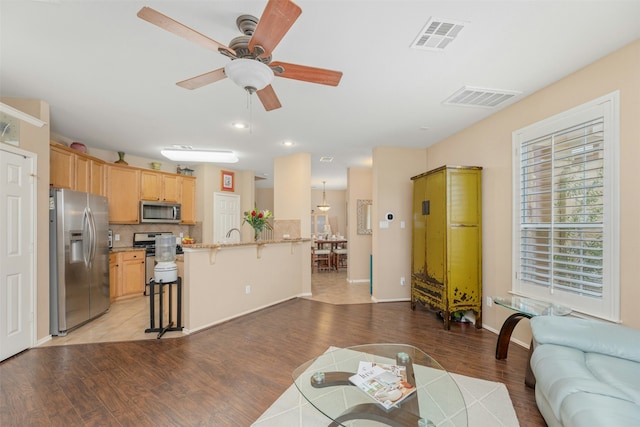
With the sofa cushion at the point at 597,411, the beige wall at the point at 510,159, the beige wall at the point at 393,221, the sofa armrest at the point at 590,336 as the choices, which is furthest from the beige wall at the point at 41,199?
the beige wall at the point at 510,159

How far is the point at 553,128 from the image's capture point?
2.71 meters

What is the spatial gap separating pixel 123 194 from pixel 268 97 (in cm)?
418

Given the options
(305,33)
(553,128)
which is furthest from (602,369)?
(305,33)

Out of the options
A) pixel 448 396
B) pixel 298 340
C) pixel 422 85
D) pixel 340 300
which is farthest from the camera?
pixel 340 300

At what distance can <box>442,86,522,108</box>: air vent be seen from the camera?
9.13ft

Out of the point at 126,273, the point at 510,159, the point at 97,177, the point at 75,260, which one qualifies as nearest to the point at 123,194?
the point at 97,177

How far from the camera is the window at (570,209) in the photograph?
2.23m

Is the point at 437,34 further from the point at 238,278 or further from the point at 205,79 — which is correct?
the point at 238,278

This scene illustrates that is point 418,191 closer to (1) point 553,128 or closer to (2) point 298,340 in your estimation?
(1) point 553,128

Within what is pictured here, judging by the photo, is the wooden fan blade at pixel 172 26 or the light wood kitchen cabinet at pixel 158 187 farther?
the light wood kitchen cabinet at pixel 158 187

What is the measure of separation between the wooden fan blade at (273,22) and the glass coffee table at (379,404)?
2.04m

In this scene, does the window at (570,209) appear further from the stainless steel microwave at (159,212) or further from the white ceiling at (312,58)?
the stainless steel microwave at (159,212)

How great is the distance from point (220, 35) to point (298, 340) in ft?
10.0

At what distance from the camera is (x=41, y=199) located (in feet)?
10.1
